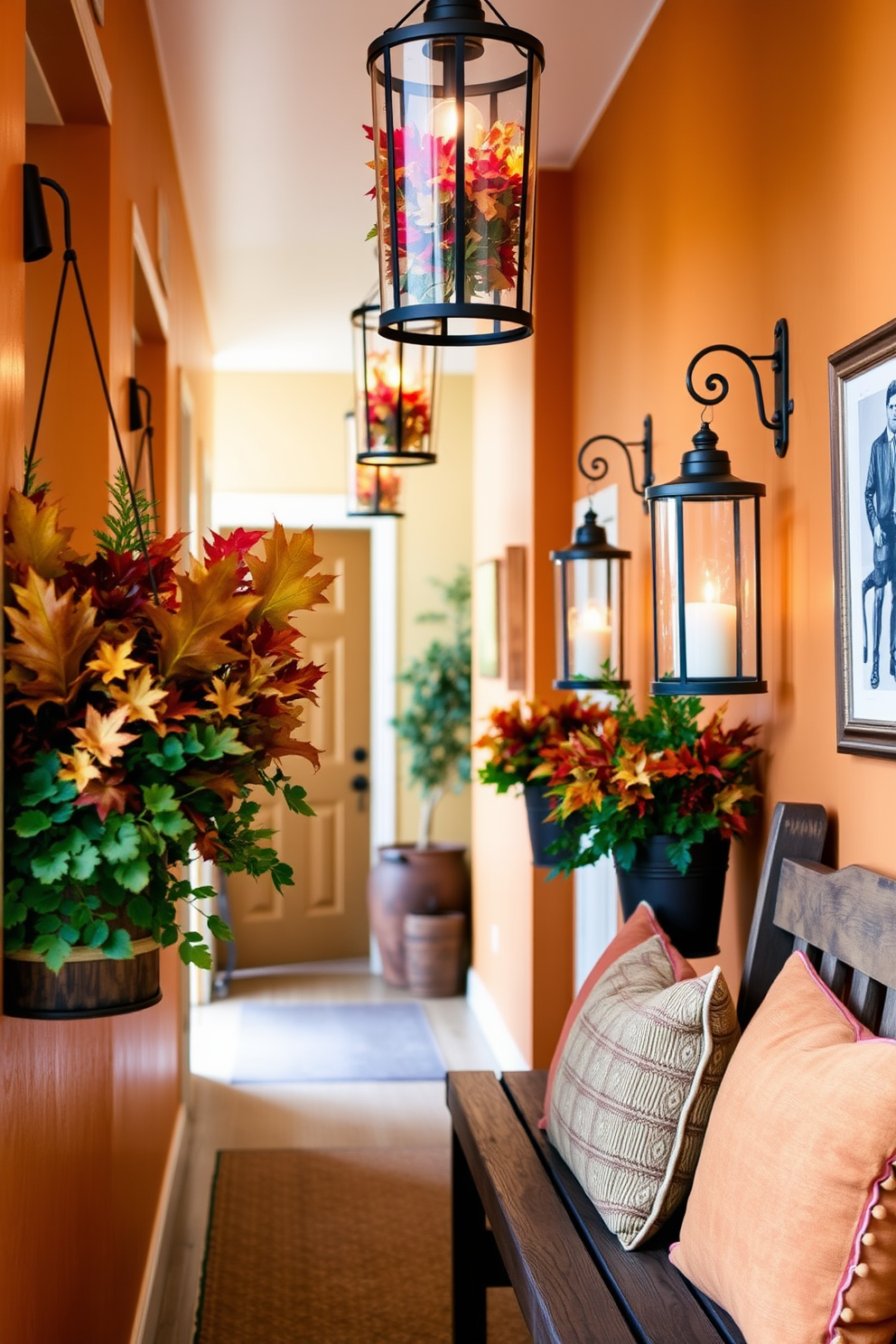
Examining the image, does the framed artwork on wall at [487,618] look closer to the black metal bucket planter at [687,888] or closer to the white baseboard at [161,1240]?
the white baseboard at [161,1240]

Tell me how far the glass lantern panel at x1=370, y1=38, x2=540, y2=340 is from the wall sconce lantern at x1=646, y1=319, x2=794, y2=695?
65 centimetres

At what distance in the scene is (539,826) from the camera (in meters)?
2.90

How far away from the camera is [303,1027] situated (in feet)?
16.8

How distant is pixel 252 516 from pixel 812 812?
4828 mm

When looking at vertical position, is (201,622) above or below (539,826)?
above

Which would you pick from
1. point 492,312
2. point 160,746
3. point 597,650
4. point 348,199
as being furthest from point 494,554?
point 160,746

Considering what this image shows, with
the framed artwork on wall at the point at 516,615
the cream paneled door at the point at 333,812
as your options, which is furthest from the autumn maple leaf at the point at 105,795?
the cream paneled door at the point at 333,812

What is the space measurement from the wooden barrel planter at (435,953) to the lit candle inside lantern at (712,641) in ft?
12.2

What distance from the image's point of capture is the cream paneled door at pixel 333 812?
639 cm

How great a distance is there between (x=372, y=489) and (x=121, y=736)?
3606 millimetres

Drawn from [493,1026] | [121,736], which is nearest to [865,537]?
[121,736]

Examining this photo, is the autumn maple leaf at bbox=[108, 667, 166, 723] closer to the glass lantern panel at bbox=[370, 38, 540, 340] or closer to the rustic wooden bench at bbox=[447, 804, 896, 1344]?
the glass lantern panel at bbox=[370, 38, 540, 340]

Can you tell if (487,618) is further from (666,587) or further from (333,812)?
(666,587)

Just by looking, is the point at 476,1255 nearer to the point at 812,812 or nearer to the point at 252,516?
the point at 812,812
